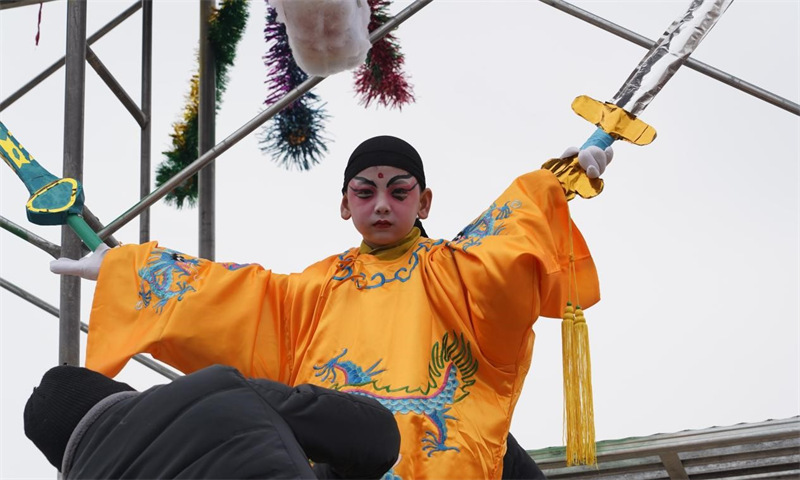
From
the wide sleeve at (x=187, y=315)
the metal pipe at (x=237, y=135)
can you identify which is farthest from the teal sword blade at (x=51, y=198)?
the metal pipe at (x=237, y=135)

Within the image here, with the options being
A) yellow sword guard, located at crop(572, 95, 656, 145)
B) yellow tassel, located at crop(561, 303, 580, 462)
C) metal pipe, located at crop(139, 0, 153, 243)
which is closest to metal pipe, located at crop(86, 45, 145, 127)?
metal pipe, located at crop(139, 0, 153, 243)

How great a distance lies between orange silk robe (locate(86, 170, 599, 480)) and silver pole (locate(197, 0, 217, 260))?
91cm

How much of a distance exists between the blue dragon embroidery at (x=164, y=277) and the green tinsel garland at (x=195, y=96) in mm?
Answer: 1304

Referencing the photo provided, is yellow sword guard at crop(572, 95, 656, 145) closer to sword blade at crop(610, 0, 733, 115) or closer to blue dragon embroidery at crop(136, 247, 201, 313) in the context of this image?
sword blade at crop(610, 0, 733, 115)

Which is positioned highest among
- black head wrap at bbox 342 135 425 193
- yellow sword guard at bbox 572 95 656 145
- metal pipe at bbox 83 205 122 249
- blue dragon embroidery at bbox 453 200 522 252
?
yellow sword guard at bbox 572 95 656 145

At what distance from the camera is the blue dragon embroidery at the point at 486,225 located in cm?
285

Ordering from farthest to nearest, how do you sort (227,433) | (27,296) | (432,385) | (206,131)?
(206,131), (27,296), (432,385), (227,433)

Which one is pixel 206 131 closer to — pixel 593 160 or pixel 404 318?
pixel 404 318

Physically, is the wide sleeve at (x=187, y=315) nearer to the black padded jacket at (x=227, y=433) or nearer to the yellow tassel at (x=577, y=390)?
the yellow tassel at (x=577, y=390)

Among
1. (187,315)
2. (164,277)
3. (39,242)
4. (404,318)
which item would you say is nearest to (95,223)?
(39,242)

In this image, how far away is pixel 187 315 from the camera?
113 inches

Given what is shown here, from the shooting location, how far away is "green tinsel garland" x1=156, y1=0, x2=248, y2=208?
13.8 feet

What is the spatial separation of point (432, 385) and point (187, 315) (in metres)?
0.67

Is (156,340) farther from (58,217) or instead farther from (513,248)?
(513,248)
